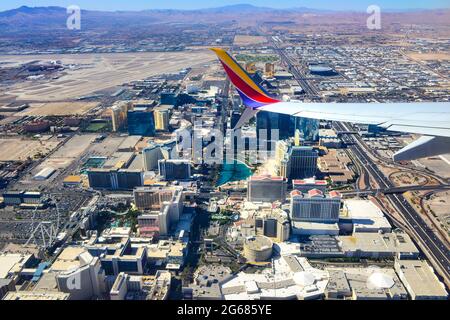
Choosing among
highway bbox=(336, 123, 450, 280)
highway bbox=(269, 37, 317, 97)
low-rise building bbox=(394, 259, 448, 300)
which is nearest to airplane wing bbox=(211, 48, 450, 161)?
low-rise building bbox=(394, 259, 448, 300)

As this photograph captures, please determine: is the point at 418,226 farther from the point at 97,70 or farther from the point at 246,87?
the point at 97,70

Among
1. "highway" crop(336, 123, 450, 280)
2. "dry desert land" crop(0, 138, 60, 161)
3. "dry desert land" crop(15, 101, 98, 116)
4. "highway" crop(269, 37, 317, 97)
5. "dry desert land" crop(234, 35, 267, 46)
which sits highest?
"dry desert land" crop(234, 35, 267, 46)

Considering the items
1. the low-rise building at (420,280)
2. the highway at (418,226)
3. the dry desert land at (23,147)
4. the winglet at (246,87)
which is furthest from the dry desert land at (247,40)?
the winglet at (246,87)

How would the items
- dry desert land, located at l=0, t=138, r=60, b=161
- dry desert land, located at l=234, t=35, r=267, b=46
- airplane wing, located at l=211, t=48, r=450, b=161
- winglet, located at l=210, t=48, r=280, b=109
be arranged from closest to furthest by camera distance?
airplane wing, located at l=211, t=48, r=450, b=161 → winglet, located at l=210, t=48, r=280, b=109 → dry desert land, located at l=0, t=138, r=60, b=161 → dry desert land, located at l=234, t=35, r=267, b=46

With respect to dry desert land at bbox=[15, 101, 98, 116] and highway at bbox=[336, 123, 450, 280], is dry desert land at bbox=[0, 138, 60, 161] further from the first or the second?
highway at bbox=[336, 123, 450, 280]

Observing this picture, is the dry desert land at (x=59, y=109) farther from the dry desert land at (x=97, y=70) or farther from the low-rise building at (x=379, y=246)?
the low-rise building at (x=379, y=246)
